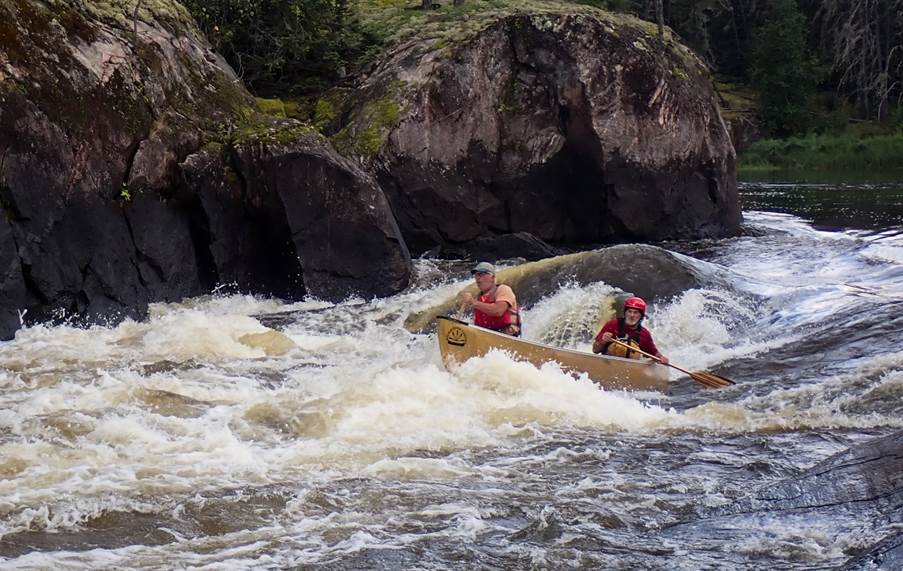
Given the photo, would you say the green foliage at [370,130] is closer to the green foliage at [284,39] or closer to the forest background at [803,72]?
the green foliage at [284,39]

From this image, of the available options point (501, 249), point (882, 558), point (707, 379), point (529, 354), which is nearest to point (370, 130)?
point (501, 249)

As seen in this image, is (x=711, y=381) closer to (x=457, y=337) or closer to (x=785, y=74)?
(x=457, y=337)

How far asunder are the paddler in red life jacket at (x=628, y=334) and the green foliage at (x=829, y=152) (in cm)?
3320

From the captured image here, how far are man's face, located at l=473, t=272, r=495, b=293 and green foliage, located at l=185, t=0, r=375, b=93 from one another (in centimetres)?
966

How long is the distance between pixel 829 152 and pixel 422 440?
3865 centimetres

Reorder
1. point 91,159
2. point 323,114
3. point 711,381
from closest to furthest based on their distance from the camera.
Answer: point 711,381 < point 91,159 < point 323,114

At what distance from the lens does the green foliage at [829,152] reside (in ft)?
137

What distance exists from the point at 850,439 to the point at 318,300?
28.2 feet

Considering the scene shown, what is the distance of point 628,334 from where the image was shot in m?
11.1

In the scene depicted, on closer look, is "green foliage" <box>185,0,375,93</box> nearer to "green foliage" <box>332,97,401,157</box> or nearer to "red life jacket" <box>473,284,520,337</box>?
"green foliage" <box>332,97,401,157</box>

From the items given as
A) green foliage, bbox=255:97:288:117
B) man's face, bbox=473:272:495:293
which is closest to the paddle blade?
man's face, bbox=473:272:495:293

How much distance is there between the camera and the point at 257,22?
19.7 metres

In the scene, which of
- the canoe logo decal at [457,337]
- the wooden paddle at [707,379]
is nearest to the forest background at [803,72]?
the wooden paddle at [707,379]

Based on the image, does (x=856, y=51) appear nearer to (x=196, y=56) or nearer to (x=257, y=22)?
(x=257, y=22)
